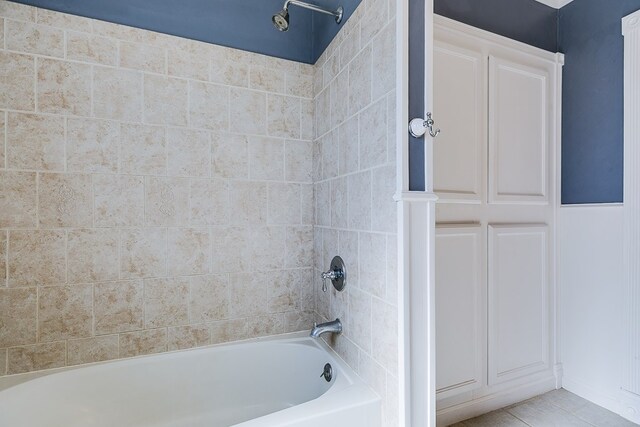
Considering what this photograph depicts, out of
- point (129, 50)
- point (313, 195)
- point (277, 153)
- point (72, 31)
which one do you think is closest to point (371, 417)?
point (313, 195)

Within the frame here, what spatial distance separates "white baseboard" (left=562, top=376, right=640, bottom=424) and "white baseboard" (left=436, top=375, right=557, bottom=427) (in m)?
0.11

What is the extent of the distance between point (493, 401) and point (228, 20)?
8.83ft

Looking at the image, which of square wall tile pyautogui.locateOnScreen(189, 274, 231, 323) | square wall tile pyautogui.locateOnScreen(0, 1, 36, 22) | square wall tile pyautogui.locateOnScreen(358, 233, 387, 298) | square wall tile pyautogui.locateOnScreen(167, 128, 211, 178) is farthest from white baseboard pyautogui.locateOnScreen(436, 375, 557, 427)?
square wall tile pyautogui.locateOnScreen(0, 1, 36, 22)

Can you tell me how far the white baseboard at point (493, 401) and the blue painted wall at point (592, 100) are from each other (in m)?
1.22

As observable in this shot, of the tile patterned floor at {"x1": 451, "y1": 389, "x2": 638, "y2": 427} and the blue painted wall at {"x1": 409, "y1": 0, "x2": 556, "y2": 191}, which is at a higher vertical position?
the blue painted wall at {"x1": 409, "y1": 0, "x2": 556, "y2": 191}

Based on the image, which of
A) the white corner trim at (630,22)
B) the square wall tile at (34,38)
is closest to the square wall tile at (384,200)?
the square wall tile at (34,38)

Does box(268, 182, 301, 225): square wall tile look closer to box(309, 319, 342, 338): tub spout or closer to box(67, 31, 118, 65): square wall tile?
box(309, 319, 342, 338): tub spout

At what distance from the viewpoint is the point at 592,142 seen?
2.00 m

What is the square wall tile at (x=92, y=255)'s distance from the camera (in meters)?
1.51

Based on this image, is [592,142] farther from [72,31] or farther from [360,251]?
[72,31]

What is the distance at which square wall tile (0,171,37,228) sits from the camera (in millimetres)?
1404

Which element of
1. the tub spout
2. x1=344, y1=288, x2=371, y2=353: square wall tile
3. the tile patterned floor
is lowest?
the tile patterned floor

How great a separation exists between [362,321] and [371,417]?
1.17 ft

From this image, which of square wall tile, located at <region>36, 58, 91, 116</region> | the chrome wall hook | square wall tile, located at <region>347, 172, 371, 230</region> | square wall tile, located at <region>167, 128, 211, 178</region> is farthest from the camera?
square wall tile, located at <region>167, 128, 211, 178</region>
